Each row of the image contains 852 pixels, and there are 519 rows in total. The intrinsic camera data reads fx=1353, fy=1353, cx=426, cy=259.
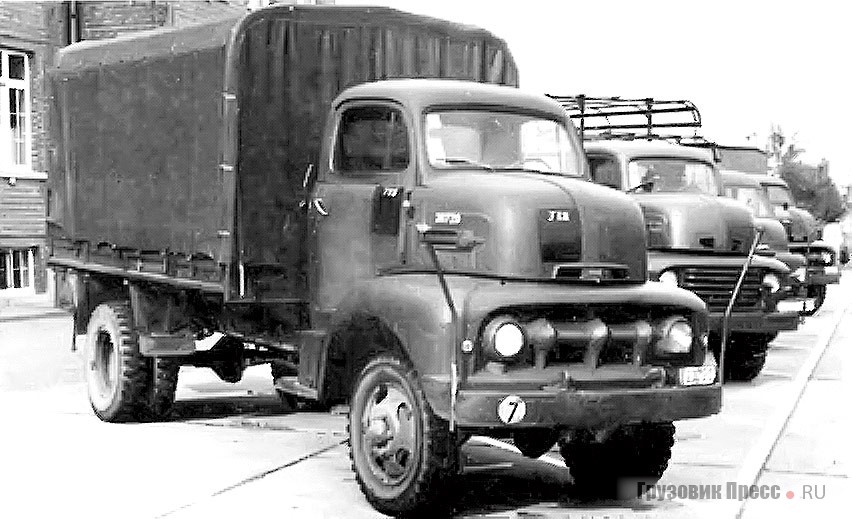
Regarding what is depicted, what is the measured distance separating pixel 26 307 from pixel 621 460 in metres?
18.2

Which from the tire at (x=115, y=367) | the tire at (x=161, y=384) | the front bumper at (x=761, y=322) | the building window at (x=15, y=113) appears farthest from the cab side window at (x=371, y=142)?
the building window at (x=15, y=113)

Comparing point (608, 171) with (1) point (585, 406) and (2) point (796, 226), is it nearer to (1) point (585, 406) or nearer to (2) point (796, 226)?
(1) point (585, 406)

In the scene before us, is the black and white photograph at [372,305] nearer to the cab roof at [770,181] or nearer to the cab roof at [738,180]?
the cab roof at [738,180]

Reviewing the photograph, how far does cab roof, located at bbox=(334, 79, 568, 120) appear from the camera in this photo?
25.7 feet

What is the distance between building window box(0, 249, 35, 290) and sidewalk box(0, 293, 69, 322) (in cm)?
29

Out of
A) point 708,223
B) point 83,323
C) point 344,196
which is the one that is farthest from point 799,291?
point 344,196

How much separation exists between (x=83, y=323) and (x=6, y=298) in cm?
1433

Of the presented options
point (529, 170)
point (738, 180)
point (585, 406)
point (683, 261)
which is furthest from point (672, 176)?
point (585, 406)

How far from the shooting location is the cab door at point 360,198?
7.62 metres

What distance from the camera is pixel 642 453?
775 centimetres

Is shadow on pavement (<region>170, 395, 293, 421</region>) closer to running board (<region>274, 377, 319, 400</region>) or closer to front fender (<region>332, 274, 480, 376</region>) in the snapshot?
running board (<region>274, 377, 319, 400</region>)

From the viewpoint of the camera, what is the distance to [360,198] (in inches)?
309

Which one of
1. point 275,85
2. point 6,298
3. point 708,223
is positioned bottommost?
point 6,298

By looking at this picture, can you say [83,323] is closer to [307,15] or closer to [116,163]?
[116,163]
